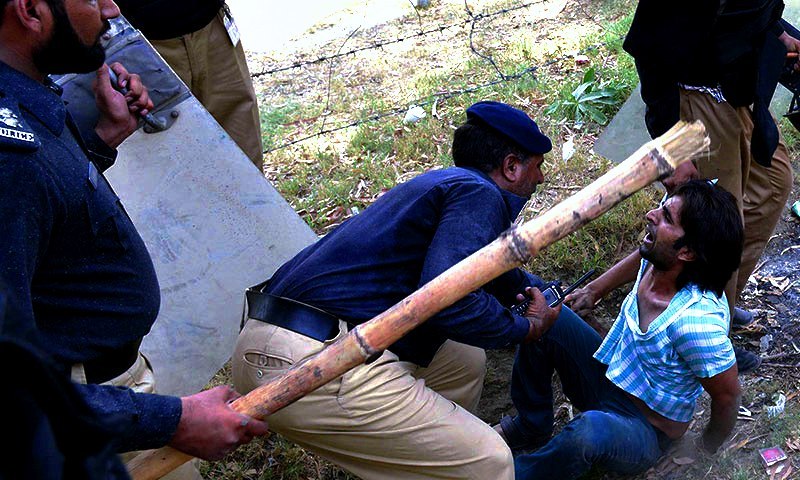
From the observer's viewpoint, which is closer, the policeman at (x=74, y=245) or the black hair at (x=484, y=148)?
the policeman at (x=74, y=245)

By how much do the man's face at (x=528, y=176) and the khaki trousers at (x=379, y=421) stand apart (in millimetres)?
983

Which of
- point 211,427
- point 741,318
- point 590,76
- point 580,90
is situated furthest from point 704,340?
point 590,76

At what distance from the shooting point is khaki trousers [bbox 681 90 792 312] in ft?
14.1

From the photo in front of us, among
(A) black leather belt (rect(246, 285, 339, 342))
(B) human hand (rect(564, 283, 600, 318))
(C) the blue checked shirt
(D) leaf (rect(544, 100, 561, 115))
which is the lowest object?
(D) leaf (rect(544, 100, 561, 115))

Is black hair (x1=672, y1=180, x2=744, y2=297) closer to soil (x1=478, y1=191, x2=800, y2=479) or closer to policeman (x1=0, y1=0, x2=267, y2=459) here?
soil (x1=478, y1=191, x2=800, y2=479)

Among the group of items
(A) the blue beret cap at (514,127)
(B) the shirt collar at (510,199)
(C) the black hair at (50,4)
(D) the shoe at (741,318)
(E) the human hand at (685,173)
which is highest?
(C) the black hair at (50,4)

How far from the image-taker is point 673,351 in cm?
371

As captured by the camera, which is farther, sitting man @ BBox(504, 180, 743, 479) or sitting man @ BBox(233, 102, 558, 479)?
sitting man @ BBox(504, 180, 743, 479)

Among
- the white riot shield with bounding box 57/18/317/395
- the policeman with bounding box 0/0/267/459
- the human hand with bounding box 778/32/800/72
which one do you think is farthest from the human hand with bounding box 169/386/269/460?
the human hand with bounding box 778/32/800/72

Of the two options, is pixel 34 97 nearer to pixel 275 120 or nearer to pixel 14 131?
pixel 14 131

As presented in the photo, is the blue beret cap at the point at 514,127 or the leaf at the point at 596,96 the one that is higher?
the blue beret cap at the point at 514,127

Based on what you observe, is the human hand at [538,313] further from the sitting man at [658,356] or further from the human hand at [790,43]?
Answer: the human hand at [790,43]

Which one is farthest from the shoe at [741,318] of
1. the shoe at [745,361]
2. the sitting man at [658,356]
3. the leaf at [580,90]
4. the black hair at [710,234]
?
the leaf at [580,90]

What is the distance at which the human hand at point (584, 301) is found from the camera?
4.71 meters
